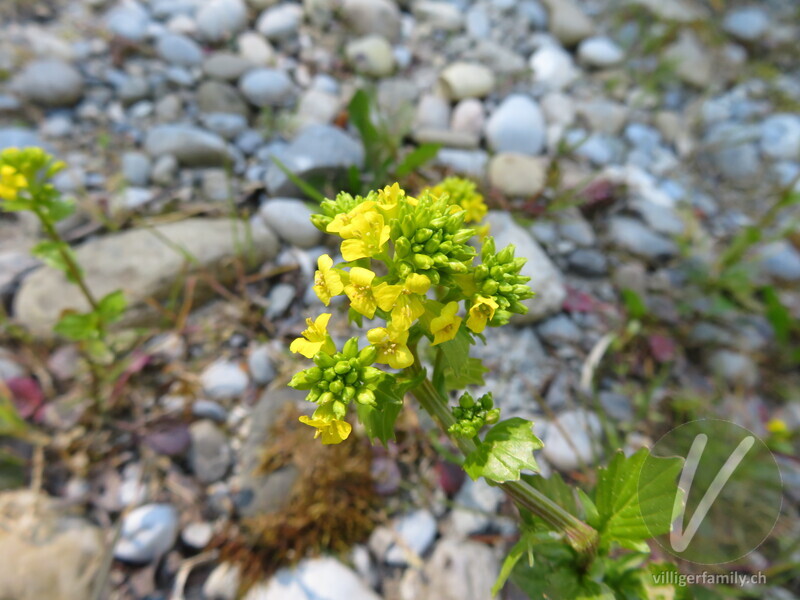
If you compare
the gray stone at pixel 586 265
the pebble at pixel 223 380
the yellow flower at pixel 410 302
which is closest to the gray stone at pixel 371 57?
the gray stone at pixel 586 265

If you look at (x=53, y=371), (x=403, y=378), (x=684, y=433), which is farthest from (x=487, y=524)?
(x=53, y=371)

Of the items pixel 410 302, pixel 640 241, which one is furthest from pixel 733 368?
pixel 410 302

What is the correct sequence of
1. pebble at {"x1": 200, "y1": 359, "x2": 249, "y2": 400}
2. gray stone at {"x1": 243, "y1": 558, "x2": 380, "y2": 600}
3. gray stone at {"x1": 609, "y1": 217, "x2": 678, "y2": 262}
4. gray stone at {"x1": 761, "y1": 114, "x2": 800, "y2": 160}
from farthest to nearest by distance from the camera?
gray stone at {"x1": 761, "y1": 114, "x2": 800, "y2": 160} < gray stone at {"x1": 609, "y1": 217, "x2": 678, "y2": 262} < pebble at {"x1": 200, "y1": 359, "x2": 249, "y2": 400} < gray stone at {"x1": 243, "y1": 558, "x2": 380, "y2": 600}

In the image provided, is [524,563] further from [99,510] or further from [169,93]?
[169,93]

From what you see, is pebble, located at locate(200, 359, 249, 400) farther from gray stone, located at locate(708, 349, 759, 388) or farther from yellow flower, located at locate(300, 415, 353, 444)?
gray stone, located at locate(708, 349, 759, 388)

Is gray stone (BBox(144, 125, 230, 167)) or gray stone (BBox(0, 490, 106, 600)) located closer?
gray stone (BBox(0, 490, 106, 600))

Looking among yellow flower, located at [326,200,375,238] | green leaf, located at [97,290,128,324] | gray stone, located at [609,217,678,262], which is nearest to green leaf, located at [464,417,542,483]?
yellow flower, located at [326,200,375,238]

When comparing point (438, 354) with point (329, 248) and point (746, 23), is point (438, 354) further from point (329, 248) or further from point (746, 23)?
point (746, 23)
